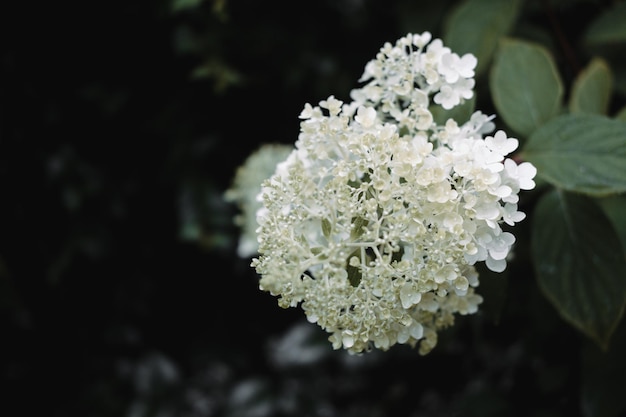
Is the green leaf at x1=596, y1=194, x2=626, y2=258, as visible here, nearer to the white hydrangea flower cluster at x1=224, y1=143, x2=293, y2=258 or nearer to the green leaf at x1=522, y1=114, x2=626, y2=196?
the green leaf at x1=522, y1=114, x2=626, y2=196

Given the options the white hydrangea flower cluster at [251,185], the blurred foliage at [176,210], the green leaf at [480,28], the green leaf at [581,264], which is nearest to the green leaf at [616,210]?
the green leaf at [581,264]

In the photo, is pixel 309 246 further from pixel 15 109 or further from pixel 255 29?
pixel 15 109

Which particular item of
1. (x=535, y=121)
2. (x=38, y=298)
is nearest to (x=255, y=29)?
(x=535, y=121)

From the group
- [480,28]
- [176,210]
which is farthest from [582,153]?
[176,210]

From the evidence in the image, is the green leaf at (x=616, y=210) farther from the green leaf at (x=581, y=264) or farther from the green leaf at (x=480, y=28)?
the green leaf at (x=480, y=28)

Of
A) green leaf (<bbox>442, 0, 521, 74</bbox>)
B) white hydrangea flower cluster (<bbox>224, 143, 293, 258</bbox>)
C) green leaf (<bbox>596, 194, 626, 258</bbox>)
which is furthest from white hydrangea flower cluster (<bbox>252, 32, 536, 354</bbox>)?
white hydrangea flower cluster (<bbox>224, 143, 293, 258</bbox>)

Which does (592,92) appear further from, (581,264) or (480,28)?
(581,264)
